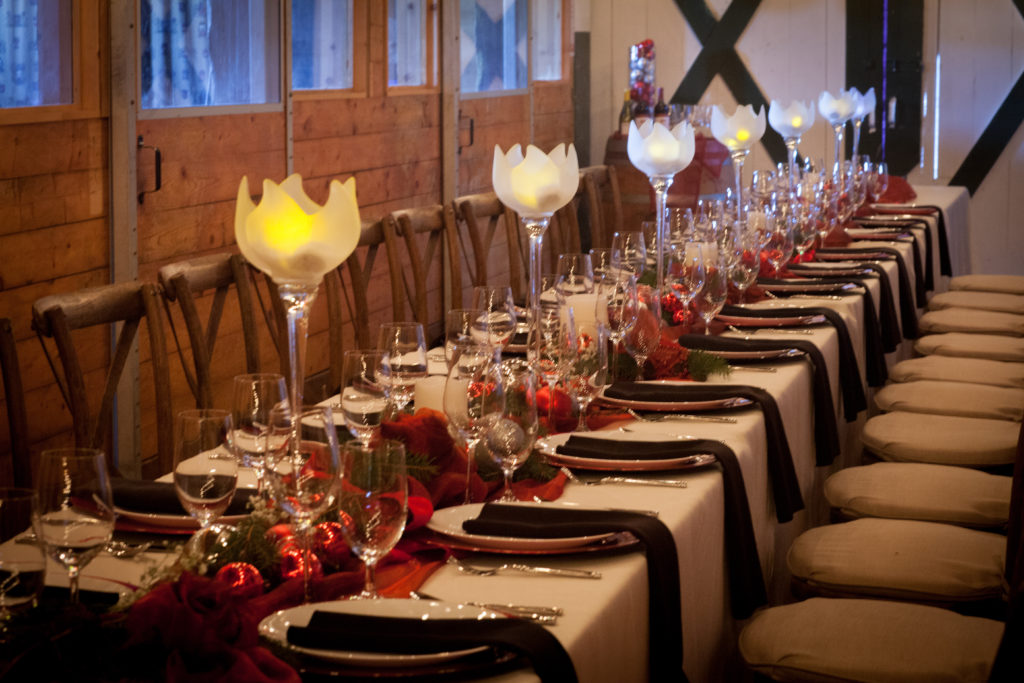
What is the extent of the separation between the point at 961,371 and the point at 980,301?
3.85 feet

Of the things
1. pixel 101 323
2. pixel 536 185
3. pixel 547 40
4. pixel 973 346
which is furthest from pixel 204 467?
pixel 547 40

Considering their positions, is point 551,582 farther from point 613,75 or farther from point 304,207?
point 613,75

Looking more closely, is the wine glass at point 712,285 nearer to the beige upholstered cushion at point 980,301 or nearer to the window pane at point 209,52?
the window pane at point 209,52

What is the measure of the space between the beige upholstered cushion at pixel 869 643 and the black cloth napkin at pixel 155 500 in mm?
848

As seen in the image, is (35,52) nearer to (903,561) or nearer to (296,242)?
(296,242)

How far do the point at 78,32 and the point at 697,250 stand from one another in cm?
211

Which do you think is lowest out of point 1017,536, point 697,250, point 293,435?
point 1017,536

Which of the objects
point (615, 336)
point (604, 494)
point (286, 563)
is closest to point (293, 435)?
point (286, 563)

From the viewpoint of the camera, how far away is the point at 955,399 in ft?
11.4

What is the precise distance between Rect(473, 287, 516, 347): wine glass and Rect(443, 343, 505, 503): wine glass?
0.57 m

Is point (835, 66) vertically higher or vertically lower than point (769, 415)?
higher

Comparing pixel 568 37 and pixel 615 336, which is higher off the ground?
pixel 568 37

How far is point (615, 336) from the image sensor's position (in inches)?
89.0

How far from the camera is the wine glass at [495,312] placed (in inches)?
87.4
